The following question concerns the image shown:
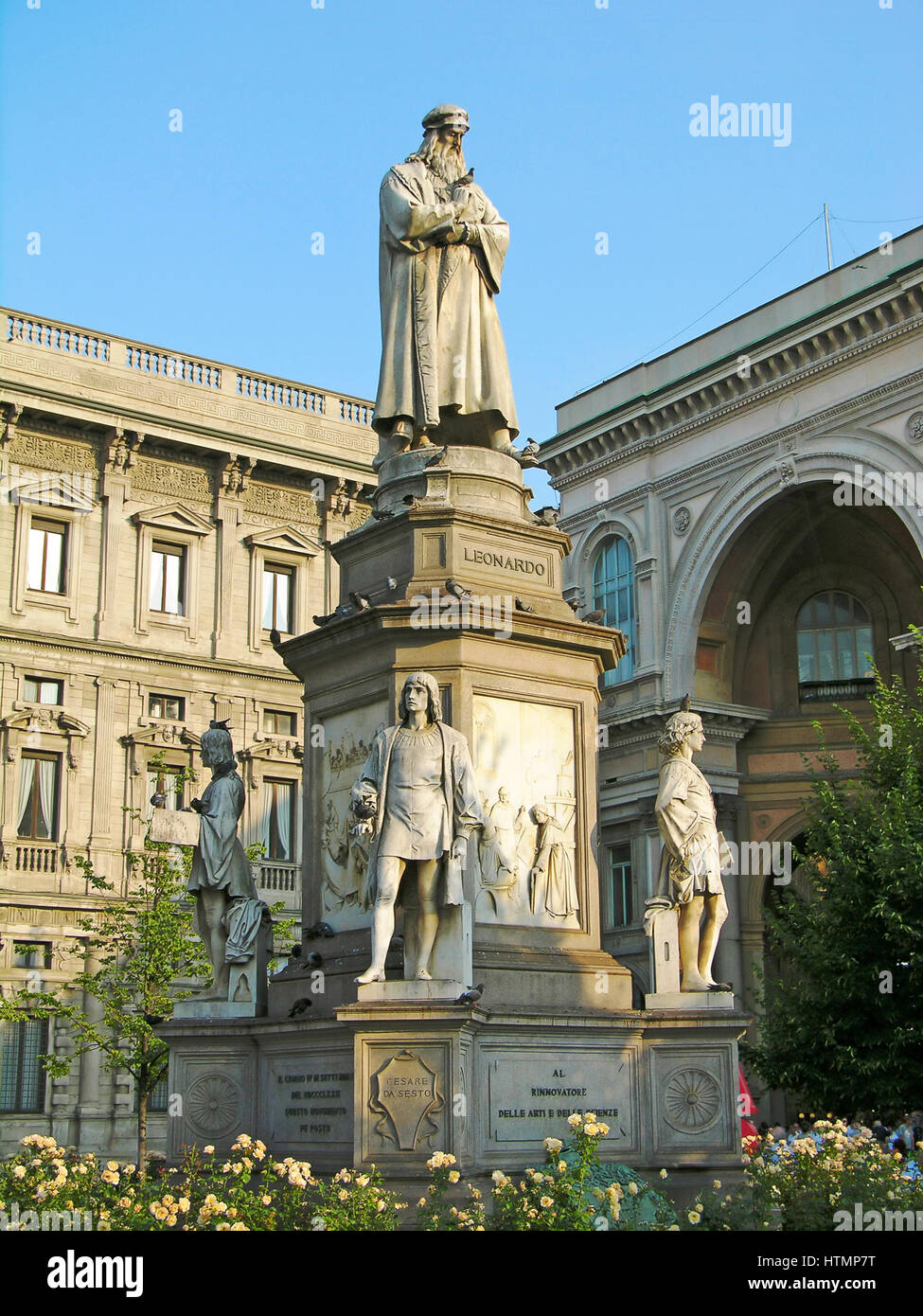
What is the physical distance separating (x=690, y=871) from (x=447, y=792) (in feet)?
8.39

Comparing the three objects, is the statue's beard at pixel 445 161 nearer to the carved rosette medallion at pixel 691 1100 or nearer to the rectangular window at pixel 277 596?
the carved rosette medallion at pixel 691 1100

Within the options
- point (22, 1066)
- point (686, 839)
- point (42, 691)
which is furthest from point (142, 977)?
point (686, 839)

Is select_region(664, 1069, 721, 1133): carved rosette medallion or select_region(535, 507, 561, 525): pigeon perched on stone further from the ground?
select_region(535, 507, 561, 525): pigeon perched on stone

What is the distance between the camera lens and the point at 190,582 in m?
42.6

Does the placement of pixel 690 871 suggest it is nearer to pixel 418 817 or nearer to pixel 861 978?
pixel 418 817

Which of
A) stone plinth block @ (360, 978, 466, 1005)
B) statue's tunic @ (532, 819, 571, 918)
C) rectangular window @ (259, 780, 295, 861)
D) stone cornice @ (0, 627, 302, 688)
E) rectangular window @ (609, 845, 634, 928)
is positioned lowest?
stone plinth block @ (360, 978, 466, 1005)

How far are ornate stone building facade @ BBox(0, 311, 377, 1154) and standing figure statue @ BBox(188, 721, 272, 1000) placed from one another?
24.7 meters

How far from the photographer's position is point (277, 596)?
146 ft

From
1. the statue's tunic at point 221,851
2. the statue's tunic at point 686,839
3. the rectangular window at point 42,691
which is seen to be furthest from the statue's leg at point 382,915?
the rectangular window at point 42,691

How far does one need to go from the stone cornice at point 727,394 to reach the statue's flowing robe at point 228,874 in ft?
88.9

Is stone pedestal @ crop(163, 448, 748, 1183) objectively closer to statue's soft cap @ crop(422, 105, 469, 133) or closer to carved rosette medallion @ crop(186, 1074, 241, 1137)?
carved rosette medallion @ crop(186, 1074, 241, 1137)

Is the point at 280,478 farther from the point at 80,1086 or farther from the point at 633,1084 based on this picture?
the point at 633,1084

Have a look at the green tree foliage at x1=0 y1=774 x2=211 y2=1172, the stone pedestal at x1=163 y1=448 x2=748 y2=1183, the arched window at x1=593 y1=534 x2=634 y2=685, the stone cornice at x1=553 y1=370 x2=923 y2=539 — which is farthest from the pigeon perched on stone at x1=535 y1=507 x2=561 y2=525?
the arched window at x1=593 y1=534 x2=634 y2=685

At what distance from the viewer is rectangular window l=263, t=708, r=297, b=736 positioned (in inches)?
1683
